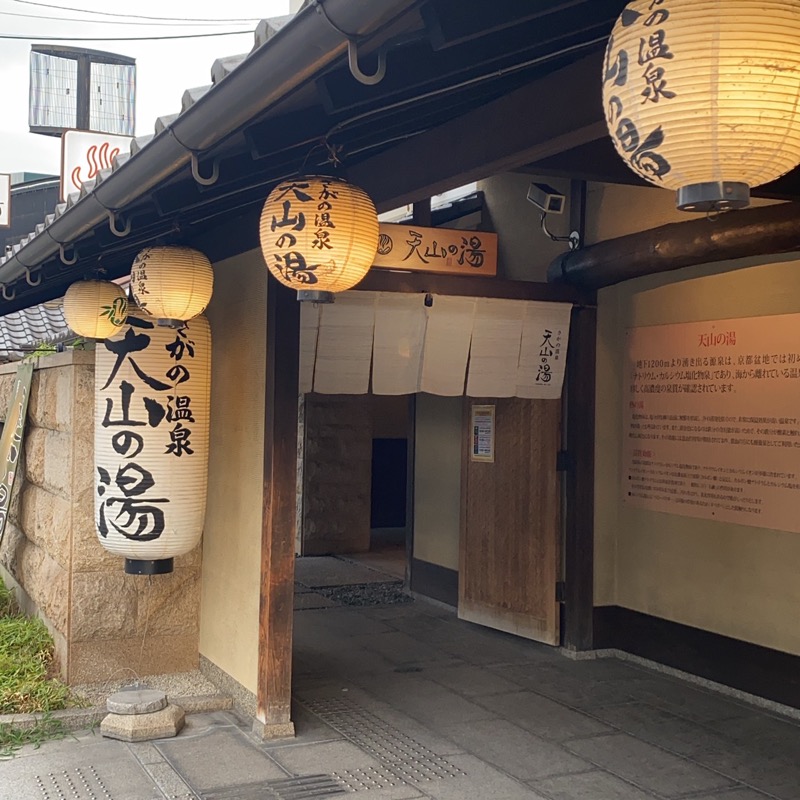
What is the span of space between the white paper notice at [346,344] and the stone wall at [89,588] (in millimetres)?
1799

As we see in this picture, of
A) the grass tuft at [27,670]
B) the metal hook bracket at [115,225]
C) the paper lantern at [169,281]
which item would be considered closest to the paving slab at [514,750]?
the grass tuft at [27,670]

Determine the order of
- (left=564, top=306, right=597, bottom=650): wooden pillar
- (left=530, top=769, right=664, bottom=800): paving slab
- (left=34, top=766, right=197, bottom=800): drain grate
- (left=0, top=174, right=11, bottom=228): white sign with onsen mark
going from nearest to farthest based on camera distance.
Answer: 1. (left=34, top=766, right=197, bottom=800): drain grate
2. (left=530, top=769, right=664, bottom=800): paving slab
3. (left=564, top=306, right=597, bottom=650): wooden pillar
4. (left=0, top=174, right=11, bottom=228): white sign with onsen mark

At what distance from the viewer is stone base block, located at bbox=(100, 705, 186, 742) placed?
20.2 ft

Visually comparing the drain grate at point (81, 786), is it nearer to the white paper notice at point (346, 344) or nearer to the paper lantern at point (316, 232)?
the paper lantern at point (316, 232)

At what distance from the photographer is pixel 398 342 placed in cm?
791

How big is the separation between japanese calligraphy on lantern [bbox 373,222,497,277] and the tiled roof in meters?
8.68

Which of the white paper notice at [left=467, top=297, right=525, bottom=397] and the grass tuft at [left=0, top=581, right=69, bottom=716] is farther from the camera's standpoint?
the white paper notice at [left=467, top=297, right=525, bottom=397]

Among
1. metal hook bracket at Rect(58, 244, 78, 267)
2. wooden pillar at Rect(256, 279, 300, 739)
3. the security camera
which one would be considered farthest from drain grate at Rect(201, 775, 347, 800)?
the security camera

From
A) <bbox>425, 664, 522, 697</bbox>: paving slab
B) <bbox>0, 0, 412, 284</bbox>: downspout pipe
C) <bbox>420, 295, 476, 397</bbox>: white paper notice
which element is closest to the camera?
<bbox>0, 0, 412, 284</bbox>: downspout pipe

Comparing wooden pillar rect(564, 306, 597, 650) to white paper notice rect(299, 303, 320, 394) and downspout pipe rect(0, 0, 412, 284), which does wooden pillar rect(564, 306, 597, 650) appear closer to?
white paper notice rect(299, 303, 320, 394)

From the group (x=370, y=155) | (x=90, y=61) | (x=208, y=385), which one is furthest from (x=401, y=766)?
(x=90, y=61)

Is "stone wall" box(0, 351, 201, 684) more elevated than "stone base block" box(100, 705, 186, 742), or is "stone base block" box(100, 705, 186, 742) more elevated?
"stone wall" box(0, 351, 201, 684)

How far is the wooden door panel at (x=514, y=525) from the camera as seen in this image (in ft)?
28.6

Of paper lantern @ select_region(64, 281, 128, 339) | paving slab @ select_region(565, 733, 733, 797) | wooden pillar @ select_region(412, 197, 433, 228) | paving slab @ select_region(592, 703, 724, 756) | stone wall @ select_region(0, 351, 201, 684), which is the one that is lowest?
paving slab @ select_region(565, 733, 733, 797)
